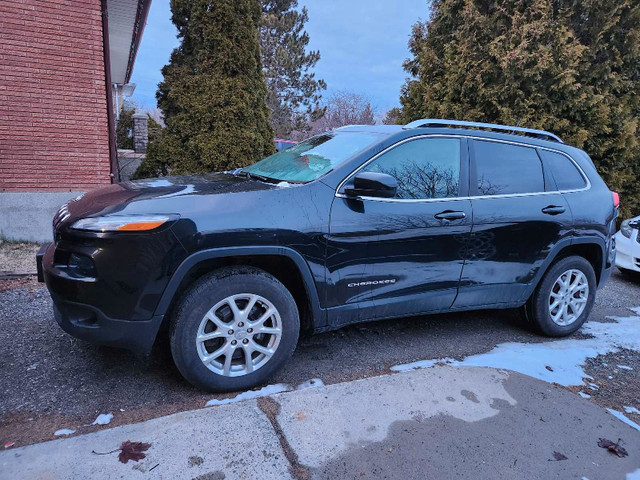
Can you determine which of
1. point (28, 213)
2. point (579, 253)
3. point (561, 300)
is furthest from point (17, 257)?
point (579, 253)

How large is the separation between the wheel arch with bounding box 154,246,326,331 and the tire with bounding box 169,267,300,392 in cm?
8

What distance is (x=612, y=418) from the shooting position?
8.99ft

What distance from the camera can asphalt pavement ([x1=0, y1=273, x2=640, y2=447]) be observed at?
251cm

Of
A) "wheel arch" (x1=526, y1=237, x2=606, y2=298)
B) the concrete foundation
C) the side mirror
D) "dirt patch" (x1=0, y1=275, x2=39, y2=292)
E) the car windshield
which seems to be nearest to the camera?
the side mirror

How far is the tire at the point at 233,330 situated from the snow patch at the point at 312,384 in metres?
0.20

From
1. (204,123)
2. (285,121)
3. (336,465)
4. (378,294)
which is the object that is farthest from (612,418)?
(285,121)

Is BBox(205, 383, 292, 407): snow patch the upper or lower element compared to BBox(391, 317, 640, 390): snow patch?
lower

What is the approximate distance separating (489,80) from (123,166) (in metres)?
8.80

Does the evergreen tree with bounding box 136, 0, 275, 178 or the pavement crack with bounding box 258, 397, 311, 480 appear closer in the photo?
the pavement crack with bounding box 258, 397, 311, 480

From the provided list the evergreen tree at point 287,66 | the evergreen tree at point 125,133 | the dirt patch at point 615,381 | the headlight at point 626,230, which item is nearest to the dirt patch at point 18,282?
the dirt patch at point 615,381

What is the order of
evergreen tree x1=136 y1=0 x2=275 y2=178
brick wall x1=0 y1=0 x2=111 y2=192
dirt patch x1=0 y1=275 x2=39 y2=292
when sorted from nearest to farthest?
dirt patch x1=0 y1=275 x2=39 y2=292, brick wall x1=0 y1=0 x2=111 y2=192, evergreen tree x1=136 y1=0 x2=275 y2=178

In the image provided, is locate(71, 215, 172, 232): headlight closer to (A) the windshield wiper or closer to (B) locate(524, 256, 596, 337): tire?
(A) the windshield wiper

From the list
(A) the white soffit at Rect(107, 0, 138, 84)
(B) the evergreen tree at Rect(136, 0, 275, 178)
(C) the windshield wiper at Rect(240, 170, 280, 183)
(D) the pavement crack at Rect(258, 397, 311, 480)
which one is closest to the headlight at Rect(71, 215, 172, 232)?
(C) the windshield wiper at Rect(240, 170, 280, 183)

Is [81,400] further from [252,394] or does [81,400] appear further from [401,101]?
[401,101]
